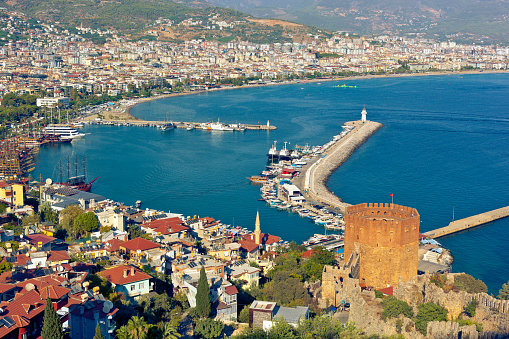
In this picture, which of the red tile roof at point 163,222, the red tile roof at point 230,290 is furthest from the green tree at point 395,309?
the red tile roof at point 163,222

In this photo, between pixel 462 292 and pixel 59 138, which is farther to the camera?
pixel 59 138

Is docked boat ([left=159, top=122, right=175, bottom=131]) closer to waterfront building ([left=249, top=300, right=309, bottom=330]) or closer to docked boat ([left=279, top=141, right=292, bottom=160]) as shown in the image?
docked boat ([left=279, top=141, right=292, bottom=160])

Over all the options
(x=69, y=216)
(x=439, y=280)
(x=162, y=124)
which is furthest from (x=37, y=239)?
(x=162, y=124)

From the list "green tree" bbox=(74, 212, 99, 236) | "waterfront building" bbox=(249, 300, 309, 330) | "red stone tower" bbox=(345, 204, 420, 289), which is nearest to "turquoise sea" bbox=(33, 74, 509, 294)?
"red stone tower" bbox=(345, 204, 420, 289)

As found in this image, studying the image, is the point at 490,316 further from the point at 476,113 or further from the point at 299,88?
the point at 299,88

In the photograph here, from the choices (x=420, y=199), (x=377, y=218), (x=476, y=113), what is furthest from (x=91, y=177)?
(x=476, y=113)

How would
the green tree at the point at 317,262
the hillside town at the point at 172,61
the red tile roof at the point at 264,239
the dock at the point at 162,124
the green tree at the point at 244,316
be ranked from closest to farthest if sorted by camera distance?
the green tree at the point at 244,316, the green tree at the point at 317,262, the red tile roof at the point at 264,239, the dock at the point at 162,124, the hillside town at the point at 172,61

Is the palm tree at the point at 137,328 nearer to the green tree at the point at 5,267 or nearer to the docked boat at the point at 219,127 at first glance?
the green tree at the point at 5,267
